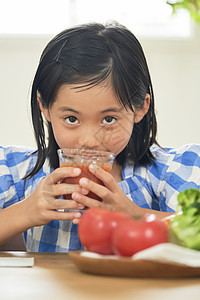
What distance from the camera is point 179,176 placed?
1.55 metres

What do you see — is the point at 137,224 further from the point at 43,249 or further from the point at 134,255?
the point at 43,249

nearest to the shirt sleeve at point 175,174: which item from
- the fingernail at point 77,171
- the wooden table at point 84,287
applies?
the fingernail at point 77,171

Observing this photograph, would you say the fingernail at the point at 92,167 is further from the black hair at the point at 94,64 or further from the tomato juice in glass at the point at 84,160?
the black hair at the point at 94,64

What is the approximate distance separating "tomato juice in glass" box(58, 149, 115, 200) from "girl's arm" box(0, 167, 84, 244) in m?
0.01

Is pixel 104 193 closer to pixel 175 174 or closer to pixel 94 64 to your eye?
pixel 94 64

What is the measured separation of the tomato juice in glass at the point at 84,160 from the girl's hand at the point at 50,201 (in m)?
0.01

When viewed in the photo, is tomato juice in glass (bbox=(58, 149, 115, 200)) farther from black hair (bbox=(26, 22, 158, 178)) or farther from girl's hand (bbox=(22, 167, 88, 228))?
black hair (bbox=(26, 22, 158, 178))

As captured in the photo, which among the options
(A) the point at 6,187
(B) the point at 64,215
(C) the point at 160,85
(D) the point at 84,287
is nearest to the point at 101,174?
(B) the point at 64,215

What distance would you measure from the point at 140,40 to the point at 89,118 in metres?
2.70

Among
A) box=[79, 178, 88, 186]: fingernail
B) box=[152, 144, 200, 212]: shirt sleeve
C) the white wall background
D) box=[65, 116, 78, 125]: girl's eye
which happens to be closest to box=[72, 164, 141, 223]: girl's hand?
box=[79, 178, 88, 186]: fingernail

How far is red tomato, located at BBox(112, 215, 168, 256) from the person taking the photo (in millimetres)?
687

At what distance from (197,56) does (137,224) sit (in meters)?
3.33

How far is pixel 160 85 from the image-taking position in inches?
151

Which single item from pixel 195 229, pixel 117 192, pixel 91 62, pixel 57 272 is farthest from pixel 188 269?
pixel 91 62
